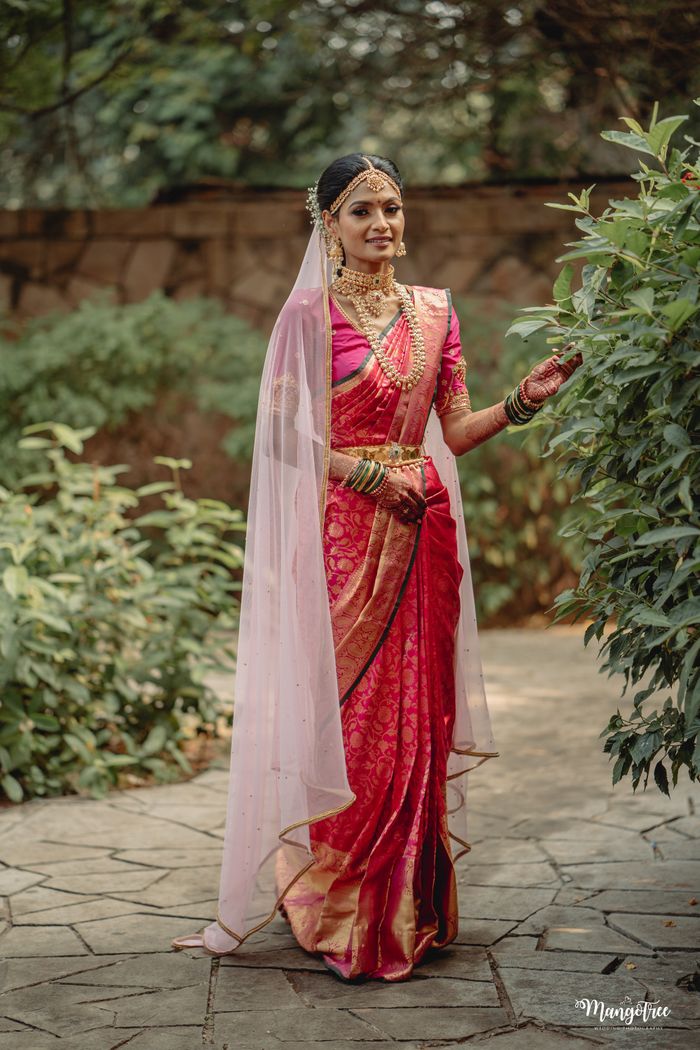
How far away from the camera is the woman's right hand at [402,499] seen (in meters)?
3.21

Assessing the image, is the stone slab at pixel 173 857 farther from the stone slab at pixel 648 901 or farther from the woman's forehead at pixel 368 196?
the woman's forehead at pixel 368 196

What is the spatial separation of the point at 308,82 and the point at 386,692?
752 cm

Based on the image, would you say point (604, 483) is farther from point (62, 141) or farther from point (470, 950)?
point (62, 141)

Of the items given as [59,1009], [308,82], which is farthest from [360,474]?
[308,82]

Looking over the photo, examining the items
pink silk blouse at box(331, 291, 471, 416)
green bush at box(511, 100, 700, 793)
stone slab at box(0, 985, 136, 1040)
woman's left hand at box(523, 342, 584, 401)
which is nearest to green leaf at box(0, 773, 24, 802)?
stone slab at box(0, 985, 136, 1040)

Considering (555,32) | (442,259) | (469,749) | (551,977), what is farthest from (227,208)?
(551,977)

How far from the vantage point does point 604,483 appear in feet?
9.87

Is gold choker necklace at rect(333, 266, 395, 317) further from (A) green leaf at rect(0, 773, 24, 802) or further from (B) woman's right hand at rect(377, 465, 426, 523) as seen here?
(A) green leaf at rect(0, 773, 24, 802)

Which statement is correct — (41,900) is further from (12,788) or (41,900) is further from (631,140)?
(631,140)

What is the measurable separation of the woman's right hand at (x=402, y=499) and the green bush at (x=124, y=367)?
4861 mm

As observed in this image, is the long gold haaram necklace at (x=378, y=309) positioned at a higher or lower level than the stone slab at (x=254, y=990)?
higher

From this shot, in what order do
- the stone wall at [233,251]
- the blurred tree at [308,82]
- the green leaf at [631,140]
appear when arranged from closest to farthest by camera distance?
the green leaf at [631,140] → the blurred tree at [308,82] → the stone wall at [233,251]

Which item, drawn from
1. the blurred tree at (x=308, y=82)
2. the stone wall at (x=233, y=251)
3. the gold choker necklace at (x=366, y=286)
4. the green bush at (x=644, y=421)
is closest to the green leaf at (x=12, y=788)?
the gold choker necklace at (x=366, y=286)

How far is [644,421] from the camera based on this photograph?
8.65 ft
